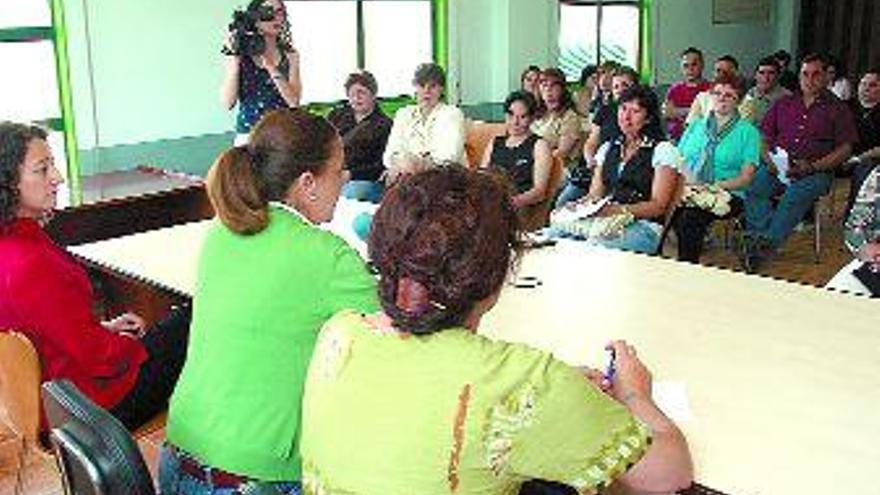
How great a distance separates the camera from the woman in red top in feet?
7.20

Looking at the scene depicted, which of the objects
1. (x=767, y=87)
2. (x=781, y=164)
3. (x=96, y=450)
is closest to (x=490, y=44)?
(x=767, y=87)

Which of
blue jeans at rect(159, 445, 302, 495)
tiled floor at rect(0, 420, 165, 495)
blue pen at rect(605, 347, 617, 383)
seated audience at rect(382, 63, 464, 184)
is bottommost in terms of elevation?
tiled floor at rect(0, 420, 165, 495)

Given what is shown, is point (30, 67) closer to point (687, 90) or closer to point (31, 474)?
point (31, 474)

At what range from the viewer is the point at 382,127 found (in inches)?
216

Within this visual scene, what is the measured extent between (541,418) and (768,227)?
166 inches

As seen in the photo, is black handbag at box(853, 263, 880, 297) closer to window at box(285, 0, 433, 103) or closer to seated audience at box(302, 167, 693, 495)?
seated audience at box(302, 167, 693, 495)

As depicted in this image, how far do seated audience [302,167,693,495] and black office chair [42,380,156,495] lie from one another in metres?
0.31

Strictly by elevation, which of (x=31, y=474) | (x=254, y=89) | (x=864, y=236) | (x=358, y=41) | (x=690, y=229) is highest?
(x=358, y=41)

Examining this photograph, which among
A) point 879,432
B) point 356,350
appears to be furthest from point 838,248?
point 356,350

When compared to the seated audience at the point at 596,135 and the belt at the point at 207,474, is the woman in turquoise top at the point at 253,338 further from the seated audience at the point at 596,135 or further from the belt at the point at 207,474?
the seated audience at the point at 596,135

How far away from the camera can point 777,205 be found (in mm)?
5117

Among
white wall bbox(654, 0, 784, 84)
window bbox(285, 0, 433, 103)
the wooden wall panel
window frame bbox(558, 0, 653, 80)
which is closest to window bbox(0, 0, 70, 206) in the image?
window bbox(285, 0, 433, 103)

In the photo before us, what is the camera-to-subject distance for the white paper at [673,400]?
178 centimetres

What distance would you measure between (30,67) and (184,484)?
4.04 meters
